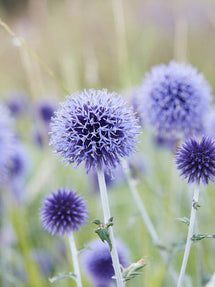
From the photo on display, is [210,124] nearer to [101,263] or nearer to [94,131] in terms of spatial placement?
[101,263]

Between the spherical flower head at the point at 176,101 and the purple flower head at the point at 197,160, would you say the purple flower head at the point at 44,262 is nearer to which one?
the spherical flower head at the point at 176,101

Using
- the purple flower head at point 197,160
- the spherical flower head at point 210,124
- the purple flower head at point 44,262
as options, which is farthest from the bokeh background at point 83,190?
the spherical flower head at point 210,124

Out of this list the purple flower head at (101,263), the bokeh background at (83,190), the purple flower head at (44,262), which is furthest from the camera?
the purple flower head at (44,262)

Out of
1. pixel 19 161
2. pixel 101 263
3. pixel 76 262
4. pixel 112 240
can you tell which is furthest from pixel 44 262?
pixel 112 240

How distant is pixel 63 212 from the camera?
128cm

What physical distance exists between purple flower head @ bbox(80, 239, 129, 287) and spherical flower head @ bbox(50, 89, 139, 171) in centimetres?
57

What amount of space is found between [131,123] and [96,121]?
5.1 inches

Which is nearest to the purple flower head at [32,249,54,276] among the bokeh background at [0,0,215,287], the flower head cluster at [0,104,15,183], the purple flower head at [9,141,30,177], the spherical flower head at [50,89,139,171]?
the bokeh background at [0,0,215,287]

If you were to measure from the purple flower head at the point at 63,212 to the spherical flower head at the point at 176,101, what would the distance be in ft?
2.56

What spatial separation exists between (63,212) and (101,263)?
0.47m

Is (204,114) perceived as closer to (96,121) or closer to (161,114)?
(161,114)

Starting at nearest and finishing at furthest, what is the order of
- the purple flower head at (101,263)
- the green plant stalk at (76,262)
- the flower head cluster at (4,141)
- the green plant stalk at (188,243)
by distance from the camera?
1. the green plant stalk at (188,243)
2. the green plant stalk at (76,262)
3. the purple flower head at (101,263)
4. the flower head cluster at (4,141)

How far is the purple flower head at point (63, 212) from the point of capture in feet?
4.12

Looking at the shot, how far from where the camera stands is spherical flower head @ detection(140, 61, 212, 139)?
1.83 m
